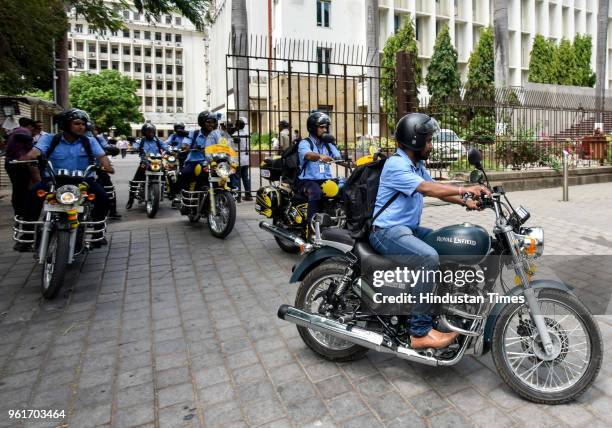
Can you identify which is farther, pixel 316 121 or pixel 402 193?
pixel 316 121

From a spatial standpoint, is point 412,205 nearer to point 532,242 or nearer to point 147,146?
point 532,242

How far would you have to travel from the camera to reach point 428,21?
131 feet

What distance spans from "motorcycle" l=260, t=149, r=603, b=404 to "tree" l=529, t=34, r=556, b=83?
43356mm

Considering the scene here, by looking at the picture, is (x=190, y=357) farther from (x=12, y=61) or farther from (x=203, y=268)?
(x=12, y=61)

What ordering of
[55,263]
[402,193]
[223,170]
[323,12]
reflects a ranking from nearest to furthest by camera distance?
[402,193] → [55,263] → [223,170] → [323,12]

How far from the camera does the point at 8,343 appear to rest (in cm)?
371

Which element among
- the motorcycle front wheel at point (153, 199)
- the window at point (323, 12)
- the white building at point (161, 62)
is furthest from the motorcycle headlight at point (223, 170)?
the white building at point (161, 62)

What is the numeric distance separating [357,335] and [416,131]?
130 centimetres

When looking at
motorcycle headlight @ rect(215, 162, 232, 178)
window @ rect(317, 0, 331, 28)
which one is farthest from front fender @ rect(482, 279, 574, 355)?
window @ rect(317, 0, 331, 28)

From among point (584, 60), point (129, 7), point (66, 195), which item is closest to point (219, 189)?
point (66, 195)

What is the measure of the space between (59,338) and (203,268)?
2056 mm

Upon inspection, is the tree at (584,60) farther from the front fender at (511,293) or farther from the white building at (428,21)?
the front fender at (511,293)

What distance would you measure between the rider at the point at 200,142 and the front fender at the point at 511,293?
5603mm

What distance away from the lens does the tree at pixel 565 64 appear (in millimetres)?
40656
